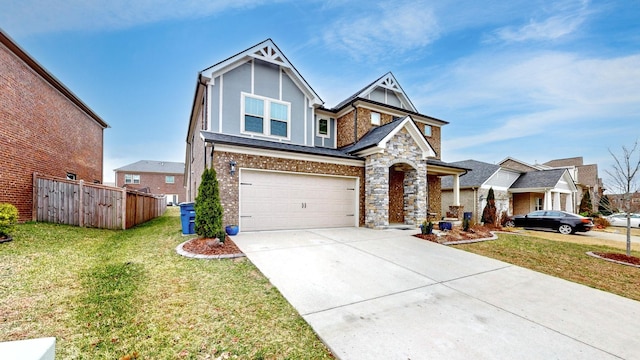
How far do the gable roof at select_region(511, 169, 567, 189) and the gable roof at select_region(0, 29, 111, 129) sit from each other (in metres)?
31.5

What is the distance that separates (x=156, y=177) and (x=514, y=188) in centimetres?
4446

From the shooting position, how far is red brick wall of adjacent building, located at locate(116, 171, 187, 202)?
35562 mm

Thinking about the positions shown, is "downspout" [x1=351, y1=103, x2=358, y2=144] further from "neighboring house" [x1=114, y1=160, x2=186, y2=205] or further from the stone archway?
"neighboring house" [x1=114, y1=160, x2=186, y2=205]

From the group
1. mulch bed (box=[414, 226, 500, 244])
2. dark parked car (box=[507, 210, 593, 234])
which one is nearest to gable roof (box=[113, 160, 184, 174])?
mulch bed (box=[414, 226, 500, 244])

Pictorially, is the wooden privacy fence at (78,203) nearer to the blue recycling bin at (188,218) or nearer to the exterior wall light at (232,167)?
the blue recycling bin at (188,218)

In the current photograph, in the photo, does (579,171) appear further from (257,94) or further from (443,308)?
(443,308)

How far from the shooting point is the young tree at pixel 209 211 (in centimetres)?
708

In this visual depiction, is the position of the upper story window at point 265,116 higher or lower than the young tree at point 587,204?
higher

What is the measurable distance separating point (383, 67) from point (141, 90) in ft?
55.3

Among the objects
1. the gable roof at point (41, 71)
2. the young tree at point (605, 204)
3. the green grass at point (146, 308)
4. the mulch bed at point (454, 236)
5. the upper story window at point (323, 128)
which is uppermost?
the gable roof at point (41, 71)

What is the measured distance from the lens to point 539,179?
21781 mm

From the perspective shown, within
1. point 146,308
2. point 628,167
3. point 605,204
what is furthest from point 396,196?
point 605,204

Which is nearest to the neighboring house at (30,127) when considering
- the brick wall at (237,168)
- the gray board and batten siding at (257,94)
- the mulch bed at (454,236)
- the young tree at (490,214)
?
the gray board and batten siding at (257,94)

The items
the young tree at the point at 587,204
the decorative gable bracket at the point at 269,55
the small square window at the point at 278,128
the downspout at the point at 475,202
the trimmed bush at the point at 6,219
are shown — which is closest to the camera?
the trimmed bush at the point at 6,219
